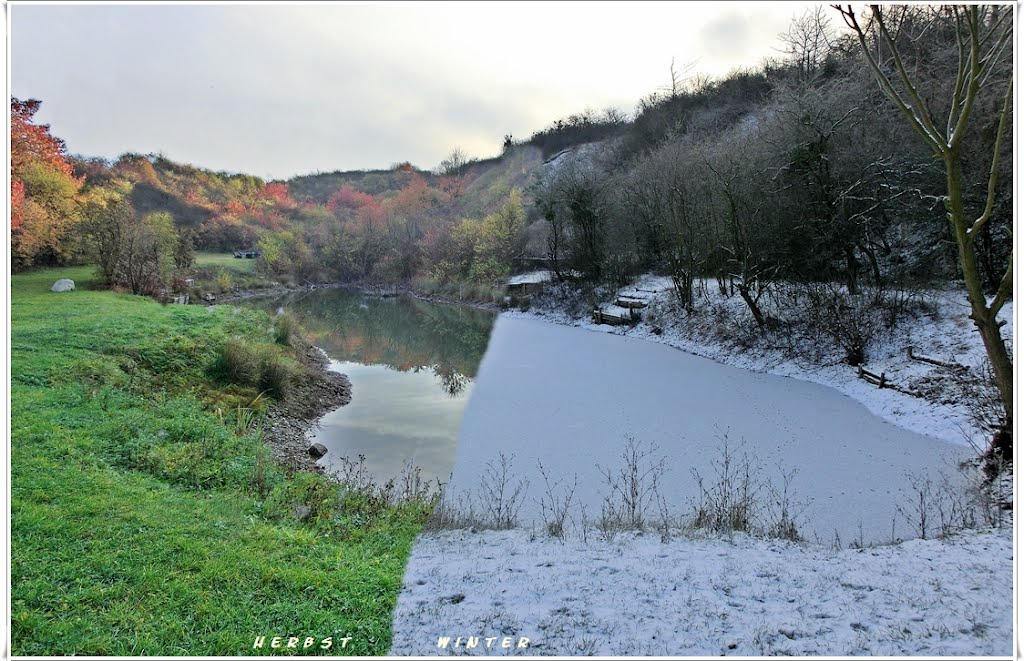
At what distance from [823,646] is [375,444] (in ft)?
20.9

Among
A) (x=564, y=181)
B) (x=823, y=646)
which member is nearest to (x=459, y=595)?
(x=823, y=646)

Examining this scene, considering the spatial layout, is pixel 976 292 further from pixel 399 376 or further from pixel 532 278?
pixel 532 278

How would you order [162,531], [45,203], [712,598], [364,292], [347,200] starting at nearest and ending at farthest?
[712,598], [162,531], [45,203], [364,292], [347,200]

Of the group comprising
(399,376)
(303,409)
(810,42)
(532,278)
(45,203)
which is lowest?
(303,409)

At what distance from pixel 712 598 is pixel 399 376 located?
10.2m

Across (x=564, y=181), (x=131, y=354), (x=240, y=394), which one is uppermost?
(x=564, y=181)

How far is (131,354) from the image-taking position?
9078 mm

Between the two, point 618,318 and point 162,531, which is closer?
point 162,531

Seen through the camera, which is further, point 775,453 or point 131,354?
point 131,354

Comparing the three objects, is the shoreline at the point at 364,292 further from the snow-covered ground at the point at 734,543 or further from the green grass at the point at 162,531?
the green grass at the point at 162,531

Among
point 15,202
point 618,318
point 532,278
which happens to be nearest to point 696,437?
point 618,318

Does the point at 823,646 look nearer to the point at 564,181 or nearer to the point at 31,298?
the point at 31,298

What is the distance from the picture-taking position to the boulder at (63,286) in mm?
15831

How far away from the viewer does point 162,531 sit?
3848 mm
